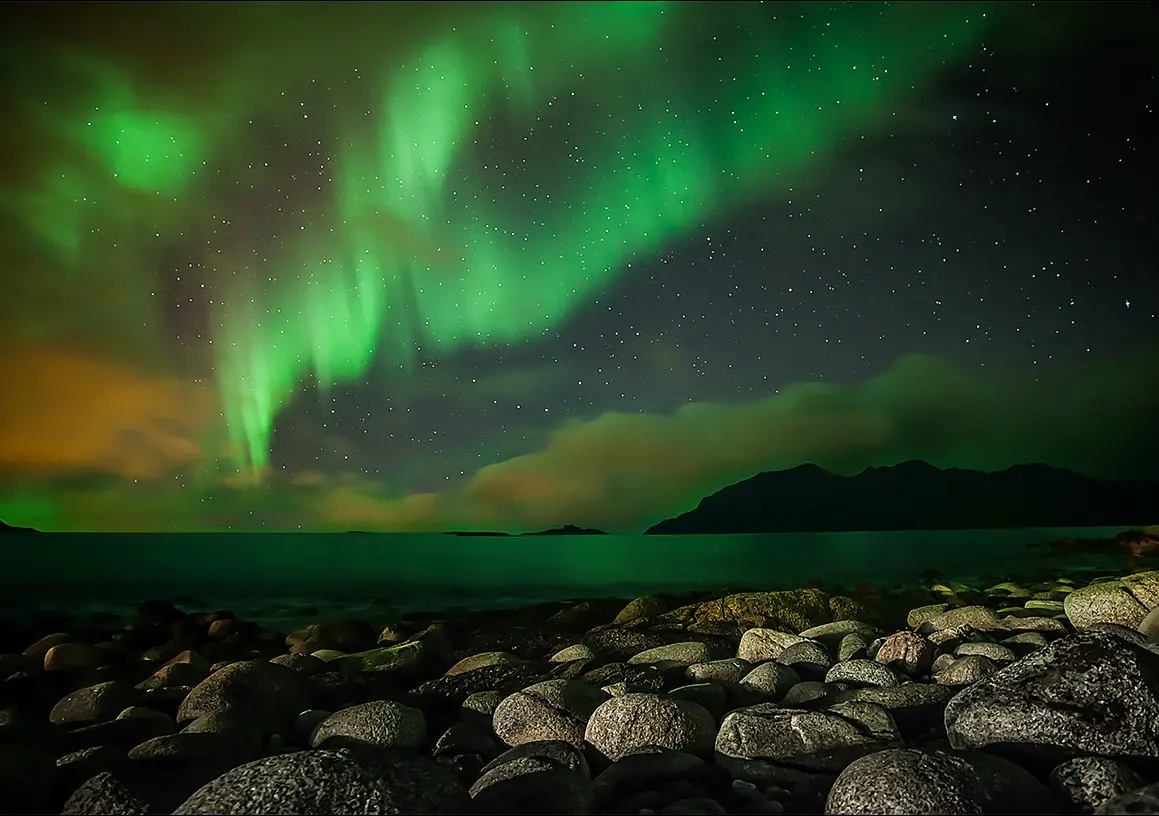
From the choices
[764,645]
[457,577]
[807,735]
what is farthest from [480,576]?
[807,735]

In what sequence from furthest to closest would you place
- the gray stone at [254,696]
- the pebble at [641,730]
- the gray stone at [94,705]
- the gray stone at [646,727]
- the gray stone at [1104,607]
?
the gray stone at [1104,607] → the gray stone at [94,705] → the gray stone at [254,696] → the gray stone at [646,727] → the pebble at [641,730]

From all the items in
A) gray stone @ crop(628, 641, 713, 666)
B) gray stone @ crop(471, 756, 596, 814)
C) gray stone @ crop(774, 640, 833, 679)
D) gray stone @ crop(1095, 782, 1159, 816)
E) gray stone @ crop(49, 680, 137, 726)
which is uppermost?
gray stone @ crop(49, 680, 137, 726)

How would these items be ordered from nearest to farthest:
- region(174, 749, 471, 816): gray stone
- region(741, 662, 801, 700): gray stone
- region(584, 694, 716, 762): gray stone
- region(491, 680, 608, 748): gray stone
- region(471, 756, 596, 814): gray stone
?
region(174, 749, 471, 816): gray stone < region(471, 756, 596, 814): gray stone < region(584, 694, 716, 762): gray stone < region(491, 680, 608, 748): gray stone < region(741, 662, 801, 700): gray stone

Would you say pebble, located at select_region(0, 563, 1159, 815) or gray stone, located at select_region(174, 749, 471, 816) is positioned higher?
gray stone, located at select_region(174, 749, 471, 816)

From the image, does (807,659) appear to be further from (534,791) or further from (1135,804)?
(1135,804)

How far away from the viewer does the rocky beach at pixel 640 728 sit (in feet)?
12.2

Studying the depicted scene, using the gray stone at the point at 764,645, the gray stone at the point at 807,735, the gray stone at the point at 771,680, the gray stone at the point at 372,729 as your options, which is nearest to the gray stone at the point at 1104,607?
the gray stone at the point at 764,645

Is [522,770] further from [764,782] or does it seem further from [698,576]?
[698,576]

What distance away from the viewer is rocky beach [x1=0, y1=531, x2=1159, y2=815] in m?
3.72

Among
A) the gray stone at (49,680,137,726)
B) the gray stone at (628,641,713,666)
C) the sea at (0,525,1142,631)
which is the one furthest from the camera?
the sea at (0,525,1142,631)

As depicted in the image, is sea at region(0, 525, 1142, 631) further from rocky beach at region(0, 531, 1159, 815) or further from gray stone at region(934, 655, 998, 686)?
gray stone at region(934, 655, 998, 686)

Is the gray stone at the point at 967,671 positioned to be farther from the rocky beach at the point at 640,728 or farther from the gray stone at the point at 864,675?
the gray stone at the point at 864,675

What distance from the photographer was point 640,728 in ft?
17.0

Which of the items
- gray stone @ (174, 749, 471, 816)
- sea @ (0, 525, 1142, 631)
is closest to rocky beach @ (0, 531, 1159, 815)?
gray stone @ (174, 749, 471, 816)
